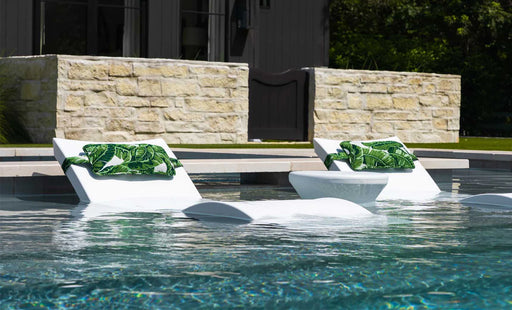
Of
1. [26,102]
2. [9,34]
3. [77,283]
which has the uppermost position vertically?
[9,34]

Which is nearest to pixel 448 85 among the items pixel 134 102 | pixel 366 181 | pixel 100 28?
pixel 134 102

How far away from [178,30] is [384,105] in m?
4.71

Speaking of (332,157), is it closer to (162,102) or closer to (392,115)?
(162,102)

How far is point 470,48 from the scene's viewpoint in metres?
27.1

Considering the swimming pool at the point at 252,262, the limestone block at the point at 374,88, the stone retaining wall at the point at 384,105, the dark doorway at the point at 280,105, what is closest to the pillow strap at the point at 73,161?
the swimming pool at the point at 252,262

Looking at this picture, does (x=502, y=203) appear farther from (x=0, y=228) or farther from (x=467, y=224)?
(x=0, y=228)

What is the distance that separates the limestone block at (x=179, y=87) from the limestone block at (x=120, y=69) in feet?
2.30

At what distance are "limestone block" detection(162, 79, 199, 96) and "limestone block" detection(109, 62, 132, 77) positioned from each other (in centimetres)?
70

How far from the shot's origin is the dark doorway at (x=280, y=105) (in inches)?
677

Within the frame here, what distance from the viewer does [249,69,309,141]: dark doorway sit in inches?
677

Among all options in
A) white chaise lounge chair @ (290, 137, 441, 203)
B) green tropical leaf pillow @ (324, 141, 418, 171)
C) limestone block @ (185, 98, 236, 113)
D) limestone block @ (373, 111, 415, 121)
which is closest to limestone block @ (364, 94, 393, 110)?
limestone block @ (373, 111, 415, 121)

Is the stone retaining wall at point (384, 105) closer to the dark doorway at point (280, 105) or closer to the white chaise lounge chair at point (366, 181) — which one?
the dark doorway at point (280, 105)


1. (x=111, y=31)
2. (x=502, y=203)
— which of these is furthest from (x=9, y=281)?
(x=111, y=31)

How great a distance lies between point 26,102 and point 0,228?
904 cm
